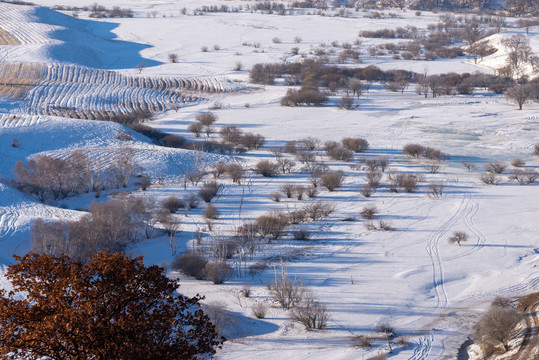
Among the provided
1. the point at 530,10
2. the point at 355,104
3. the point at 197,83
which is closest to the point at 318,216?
the point at 355,104

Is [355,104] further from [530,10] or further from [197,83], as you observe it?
[530,10]

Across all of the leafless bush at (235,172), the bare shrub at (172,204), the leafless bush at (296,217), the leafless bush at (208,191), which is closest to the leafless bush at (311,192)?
the leafless bush at (296,217)

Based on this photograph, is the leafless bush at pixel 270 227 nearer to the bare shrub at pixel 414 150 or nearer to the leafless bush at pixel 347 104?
the bare shrub at pixel 414 150

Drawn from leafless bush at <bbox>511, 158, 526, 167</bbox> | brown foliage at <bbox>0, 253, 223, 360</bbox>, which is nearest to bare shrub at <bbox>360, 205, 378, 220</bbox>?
leafless bush at <bbox>511, 158, 526, 167</bbox>

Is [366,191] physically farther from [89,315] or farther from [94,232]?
[89,315]

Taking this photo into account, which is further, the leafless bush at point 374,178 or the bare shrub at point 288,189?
the leafless bush at point 374,178

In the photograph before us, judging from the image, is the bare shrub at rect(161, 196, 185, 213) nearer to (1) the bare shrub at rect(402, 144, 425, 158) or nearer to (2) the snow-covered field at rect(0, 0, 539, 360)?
(2) the snow-covered field at rect(0, 0, 539, 360)
